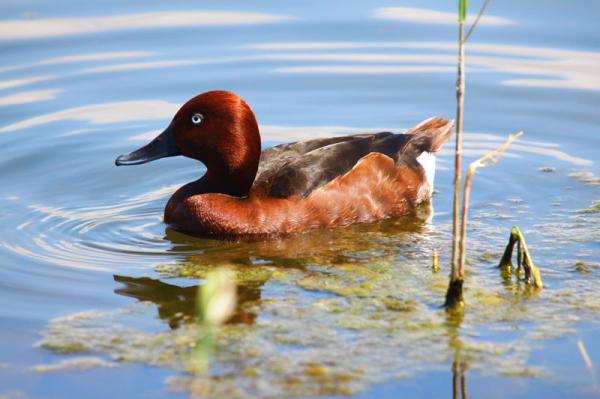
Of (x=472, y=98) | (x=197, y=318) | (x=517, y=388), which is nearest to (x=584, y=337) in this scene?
(x=517, y=388)

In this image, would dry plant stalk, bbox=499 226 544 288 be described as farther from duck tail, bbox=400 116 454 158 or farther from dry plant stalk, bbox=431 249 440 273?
duck tail, bbox=400 116 454 158

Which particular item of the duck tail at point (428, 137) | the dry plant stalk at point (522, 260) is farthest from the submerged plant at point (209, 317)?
the duck tail at point (428, 137)

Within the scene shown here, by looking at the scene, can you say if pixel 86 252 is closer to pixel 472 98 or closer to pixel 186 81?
pixel 186 81

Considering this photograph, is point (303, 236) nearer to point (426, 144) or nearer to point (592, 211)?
point (426, 144)

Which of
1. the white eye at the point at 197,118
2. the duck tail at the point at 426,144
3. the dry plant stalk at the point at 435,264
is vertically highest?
the white eye at the point at 197,118

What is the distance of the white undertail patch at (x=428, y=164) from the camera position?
9.59m

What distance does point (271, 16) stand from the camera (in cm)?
1377

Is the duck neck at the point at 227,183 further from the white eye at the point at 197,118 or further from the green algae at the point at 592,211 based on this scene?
the green algae at the point at 592,211

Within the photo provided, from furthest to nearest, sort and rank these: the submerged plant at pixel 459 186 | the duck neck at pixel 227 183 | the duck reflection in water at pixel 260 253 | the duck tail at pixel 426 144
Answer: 1. the duck tail at pixel 426 144
2. the duck neck at pixel 227 183
3. the duck reflection in water at pixel 260 253
4. the submerged plant at pixel 459 186

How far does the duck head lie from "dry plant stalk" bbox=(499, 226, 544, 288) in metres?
2.38

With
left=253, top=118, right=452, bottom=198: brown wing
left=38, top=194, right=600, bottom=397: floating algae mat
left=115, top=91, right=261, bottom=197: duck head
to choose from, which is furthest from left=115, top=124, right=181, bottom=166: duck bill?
left=38, top=194, right=600, bottom=397: floating algae mat

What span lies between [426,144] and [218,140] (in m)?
2.24

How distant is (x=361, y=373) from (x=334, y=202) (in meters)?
3.15

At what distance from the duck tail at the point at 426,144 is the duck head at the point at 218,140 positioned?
163 centimetres
